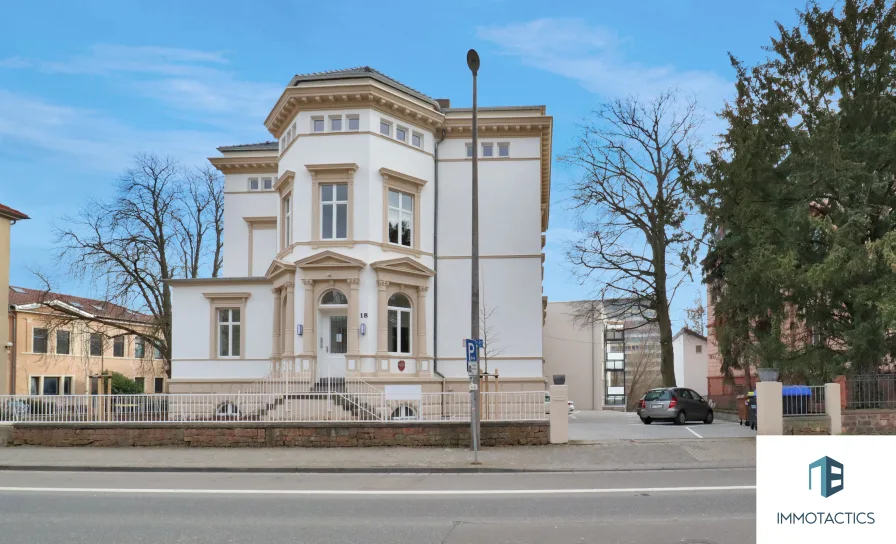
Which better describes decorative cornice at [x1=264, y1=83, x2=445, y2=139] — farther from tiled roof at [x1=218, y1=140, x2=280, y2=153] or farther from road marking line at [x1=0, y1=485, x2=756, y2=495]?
road marking line at [x1=0, y1=485, x2=756, y2=495]

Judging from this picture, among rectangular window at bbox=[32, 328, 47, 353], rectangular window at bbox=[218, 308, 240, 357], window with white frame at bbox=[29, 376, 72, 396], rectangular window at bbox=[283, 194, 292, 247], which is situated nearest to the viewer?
rectangular window at bbox=[283, 194, 292, 247]

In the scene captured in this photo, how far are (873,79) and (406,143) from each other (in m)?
14.9

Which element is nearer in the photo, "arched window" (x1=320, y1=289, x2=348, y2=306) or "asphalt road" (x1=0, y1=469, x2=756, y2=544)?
"asphalt road" (x1=0, y1=469, x2=756, y2=544)

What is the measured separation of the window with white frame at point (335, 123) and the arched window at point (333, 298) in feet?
18.2

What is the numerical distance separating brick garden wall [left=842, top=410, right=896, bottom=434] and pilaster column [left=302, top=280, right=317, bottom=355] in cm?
1594

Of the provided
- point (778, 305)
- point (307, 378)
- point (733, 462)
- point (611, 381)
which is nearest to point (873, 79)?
point (778, 305)

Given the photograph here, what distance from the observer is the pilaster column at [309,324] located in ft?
87.5

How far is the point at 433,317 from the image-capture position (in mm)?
29578

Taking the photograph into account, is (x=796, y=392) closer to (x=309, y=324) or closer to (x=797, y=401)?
(x=797, y=401)

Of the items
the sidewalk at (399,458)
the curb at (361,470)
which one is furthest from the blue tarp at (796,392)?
the curb at (361,470)

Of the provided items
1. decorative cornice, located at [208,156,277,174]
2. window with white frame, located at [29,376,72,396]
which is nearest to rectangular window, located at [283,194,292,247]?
decorative cornice, located at [208,156,277,174]

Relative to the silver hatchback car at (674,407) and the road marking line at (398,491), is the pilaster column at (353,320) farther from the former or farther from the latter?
the road marking line at (398,491)

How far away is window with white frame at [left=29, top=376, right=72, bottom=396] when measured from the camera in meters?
51.0

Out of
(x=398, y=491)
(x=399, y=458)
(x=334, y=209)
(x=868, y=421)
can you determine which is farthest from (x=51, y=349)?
(x=868, y=421)
